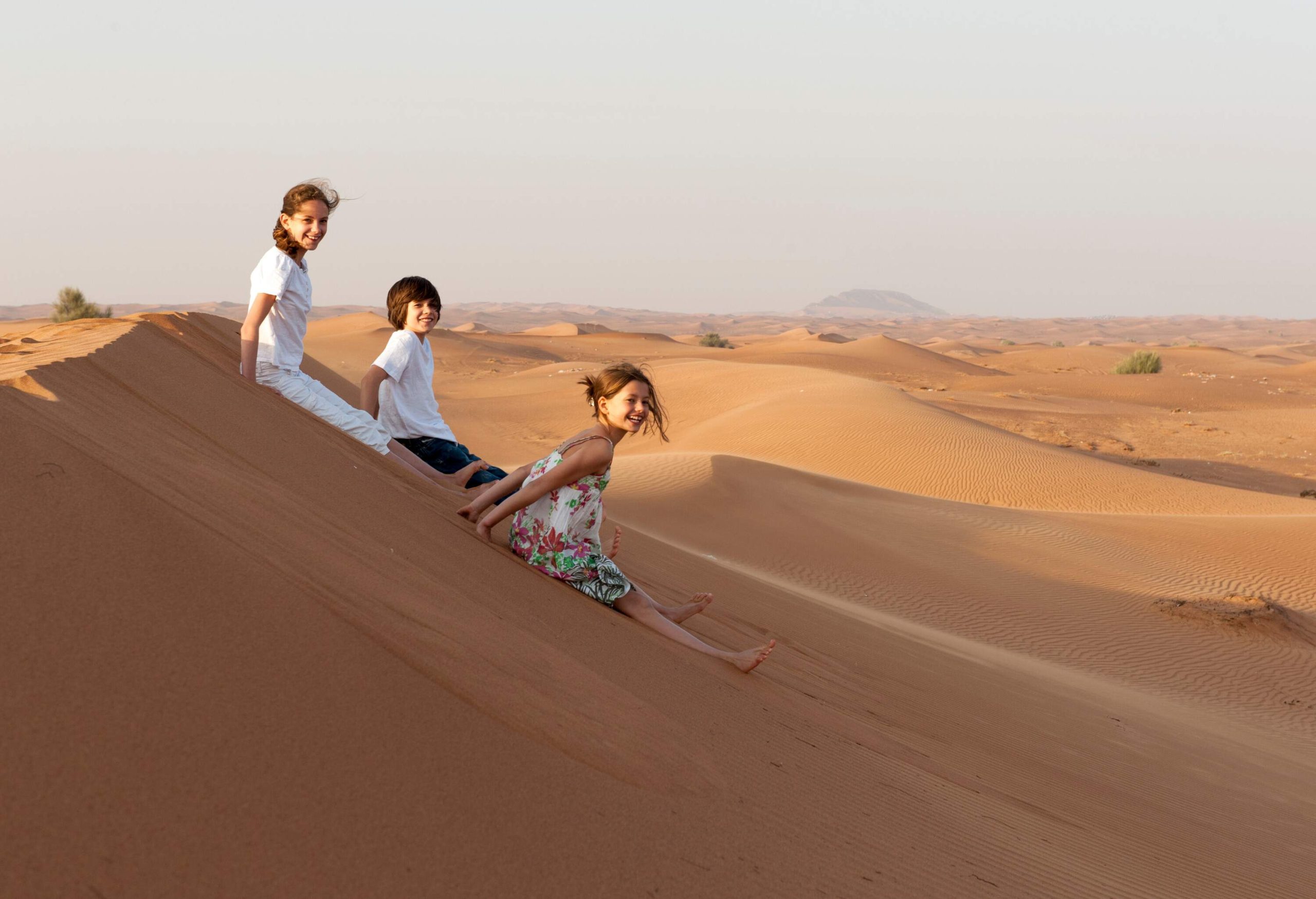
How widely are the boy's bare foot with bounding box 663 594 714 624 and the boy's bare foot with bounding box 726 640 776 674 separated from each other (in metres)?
0.39

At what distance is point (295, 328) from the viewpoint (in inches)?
229

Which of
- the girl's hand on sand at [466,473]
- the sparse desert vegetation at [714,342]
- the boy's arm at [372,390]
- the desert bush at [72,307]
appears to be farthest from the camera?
the sparse desert vegetation at [714,342]

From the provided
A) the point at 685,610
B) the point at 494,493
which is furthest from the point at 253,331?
the point at 685,610

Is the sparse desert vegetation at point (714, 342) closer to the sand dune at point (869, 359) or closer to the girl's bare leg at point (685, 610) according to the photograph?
the sand dune at point (869, 359)

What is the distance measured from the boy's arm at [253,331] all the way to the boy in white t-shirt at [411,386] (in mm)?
656

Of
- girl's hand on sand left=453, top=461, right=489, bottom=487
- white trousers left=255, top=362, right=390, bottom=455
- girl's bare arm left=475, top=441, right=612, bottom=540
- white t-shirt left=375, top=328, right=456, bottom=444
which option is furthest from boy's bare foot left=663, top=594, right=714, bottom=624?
white t-shirt left=375, top=328, right=456, bottom=444

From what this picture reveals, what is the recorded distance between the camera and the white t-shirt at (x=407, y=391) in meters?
6.02

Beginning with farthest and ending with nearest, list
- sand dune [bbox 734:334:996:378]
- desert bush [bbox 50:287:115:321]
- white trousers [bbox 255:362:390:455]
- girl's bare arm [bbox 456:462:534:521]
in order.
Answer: sand dune [bbox 734:334:996:378] → desert bush [bbox 50:287:115:321] → white trousers [bbox 255:362:390:455] → girl's bare arm [bbox 456:462:534:521]

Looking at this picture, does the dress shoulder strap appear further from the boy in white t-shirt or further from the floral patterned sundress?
the boy in white t-shirt

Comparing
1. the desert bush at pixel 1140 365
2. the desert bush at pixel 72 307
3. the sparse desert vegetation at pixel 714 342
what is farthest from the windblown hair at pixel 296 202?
the sparse desert vegetation at pixel 714 342

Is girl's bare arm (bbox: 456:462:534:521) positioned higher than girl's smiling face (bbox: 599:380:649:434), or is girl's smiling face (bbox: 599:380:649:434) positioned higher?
girl's smiling face (bbox: 599:380:649:434)

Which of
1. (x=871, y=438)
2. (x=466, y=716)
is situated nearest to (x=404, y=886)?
(x=466, y=716)

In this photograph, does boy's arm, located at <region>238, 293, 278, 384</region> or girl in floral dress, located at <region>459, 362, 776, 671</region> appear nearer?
girl in floral dress, located at <region>459, 362, 776, 671</region>

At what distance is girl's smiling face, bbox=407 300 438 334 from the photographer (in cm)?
598
